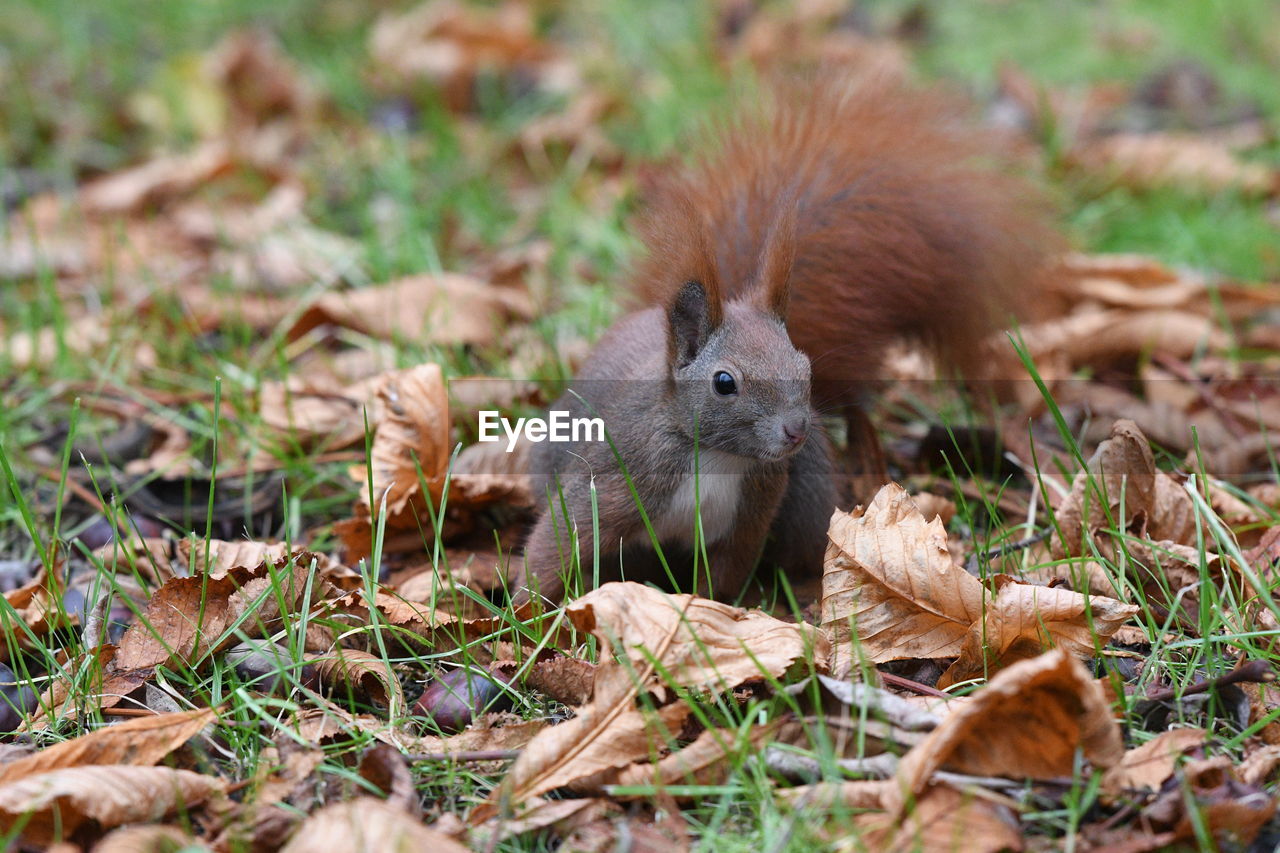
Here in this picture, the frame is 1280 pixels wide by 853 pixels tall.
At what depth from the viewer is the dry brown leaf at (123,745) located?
53.4 inches

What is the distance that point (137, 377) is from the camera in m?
2.58

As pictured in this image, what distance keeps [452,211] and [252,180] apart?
27.1 inches

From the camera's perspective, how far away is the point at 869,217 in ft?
6.58

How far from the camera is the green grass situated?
1.52m

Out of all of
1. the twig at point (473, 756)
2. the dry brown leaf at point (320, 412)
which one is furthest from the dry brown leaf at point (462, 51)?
the twig at point (473, 756)

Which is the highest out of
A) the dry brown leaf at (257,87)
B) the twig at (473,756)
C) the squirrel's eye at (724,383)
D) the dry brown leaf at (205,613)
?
the dry brown leaf at (257,87)

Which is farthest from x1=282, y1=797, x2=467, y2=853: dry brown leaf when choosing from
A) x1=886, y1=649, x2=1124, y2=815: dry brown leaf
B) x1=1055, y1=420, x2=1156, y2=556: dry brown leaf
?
x1=1055, y1=420, x2=1156, y2=556: dry brown leaf

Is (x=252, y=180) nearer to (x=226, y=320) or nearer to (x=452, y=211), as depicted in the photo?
(x=452, y=211)

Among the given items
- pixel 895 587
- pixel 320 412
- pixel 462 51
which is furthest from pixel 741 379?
pixel 462 51

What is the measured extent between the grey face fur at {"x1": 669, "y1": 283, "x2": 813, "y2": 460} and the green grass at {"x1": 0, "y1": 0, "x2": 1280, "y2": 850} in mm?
271

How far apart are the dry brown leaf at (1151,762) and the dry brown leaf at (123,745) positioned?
0.97 metres

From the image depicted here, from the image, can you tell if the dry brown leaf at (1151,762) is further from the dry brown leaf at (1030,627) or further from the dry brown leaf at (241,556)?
the dry brown leaf at (241,556)

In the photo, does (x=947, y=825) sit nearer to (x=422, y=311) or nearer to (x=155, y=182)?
(x=422, y=311)

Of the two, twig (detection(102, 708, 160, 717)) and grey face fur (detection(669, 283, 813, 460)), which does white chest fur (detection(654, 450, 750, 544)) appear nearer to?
grey face fur (detection(669, 283, 813, 460))
